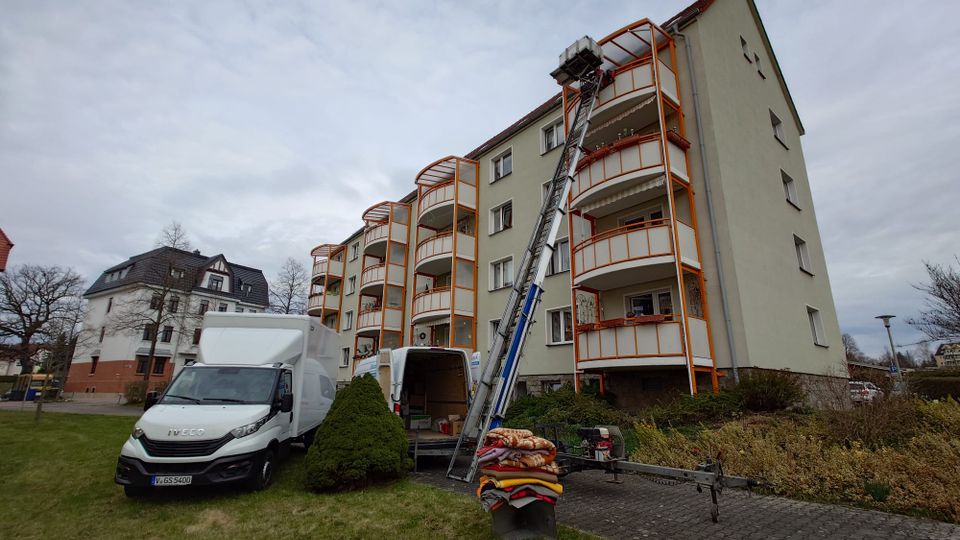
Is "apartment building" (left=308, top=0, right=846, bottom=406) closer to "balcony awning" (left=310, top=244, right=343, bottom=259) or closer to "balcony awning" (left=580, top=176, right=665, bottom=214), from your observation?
"balcony awning" (left=580, top=176, right=665, bottom=214)

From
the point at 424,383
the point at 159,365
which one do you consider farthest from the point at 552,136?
the point at 159,365

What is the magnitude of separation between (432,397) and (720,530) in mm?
7916

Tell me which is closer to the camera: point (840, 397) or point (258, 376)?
point (258, 376)

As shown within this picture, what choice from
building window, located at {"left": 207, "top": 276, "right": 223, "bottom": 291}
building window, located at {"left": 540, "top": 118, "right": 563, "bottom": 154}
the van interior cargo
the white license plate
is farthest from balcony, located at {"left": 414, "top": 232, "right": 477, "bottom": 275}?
building window, located at {"left": 207, "top": 276, "right": 223, "bottom": 291}

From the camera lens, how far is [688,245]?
1395cm

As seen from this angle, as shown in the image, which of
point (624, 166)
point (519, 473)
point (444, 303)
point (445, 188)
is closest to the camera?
point (519, 473)

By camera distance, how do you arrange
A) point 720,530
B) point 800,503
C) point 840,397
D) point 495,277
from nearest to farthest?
point 720,530 → point 800,503 → point 840,397 → point 495,277

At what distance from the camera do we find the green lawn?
5797 millimetres

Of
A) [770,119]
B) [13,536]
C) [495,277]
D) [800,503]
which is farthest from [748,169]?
[13,536]

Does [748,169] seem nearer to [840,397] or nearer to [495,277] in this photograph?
[840,397]

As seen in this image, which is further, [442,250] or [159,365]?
[159,365]

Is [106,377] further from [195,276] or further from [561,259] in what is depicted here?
[561,259]

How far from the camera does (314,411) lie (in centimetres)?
1141

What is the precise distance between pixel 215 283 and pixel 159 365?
10389 mm
